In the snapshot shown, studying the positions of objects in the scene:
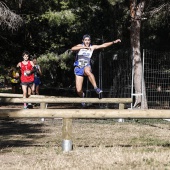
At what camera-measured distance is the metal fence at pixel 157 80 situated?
19203 mm

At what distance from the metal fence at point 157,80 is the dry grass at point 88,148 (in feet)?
25.8

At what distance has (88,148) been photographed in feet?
25.0

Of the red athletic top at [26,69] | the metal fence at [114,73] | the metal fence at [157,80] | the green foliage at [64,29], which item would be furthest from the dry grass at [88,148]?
the green foliage at [64,29]

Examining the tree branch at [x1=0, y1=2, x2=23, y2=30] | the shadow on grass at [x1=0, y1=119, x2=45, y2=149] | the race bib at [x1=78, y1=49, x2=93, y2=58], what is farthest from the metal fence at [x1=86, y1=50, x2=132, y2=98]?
the race bib at [x1=78, y1=49, x2=93, y2=58]

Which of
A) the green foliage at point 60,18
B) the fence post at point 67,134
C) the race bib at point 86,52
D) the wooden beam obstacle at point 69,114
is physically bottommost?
the fence post at point 67,134

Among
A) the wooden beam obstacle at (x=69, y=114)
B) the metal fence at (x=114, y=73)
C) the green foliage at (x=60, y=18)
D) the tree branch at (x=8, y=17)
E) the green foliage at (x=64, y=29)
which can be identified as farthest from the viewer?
the green foliage at (x=60, y=18)

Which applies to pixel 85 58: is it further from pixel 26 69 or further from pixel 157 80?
pixel 157 80

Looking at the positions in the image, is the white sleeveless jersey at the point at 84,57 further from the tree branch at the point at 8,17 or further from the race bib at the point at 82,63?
the tree branch at the point at 8,17

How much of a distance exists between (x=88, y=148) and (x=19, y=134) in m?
2.71

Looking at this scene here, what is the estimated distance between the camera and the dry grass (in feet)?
20.1

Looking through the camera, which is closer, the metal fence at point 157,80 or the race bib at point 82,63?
the race bib at point 82,63

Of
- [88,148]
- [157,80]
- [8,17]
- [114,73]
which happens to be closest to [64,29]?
[114,73]

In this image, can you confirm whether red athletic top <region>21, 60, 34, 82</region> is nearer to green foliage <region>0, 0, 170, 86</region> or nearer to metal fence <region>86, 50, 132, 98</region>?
metal fence <region>86, 50, 132, 98</region>

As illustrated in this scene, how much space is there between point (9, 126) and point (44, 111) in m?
4.47
